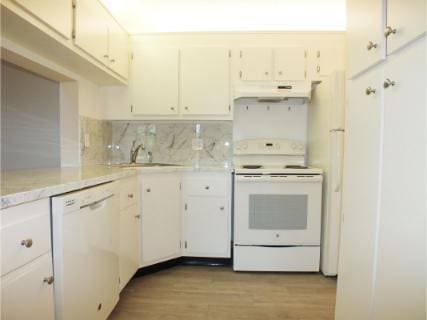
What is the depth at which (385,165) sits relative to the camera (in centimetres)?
95

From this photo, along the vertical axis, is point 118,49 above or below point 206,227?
above

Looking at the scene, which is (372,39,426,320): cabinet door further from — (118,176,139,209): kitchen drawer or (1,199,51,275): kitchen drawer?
(118,176,139,209): kitchen drawer

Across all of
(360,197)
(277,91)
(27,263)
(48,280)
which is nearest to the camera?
(27,263)

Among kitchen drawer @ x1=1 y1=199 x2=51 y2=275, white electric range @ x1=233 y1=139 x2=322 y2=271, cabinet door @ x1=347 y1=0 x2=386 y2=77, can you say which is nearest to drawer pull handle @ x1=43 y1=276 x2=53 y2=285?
kitchen drawer @ x1=1 y1=199 x2=51 y2=275

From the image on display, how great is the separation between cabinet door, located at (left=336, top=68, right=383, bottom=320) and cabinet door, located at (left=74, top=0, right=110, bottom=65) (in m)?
1.59

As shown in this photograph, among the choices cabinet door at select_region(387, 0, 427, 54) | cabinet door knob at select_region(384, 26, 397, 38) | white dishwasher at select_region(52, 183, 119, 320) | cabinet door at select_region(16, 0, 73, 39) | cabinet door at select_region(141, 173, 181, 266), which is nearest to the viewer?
cabinet door at select_region(387, 0, 427, 54)

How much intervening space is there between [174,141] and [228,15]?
1.37 metres

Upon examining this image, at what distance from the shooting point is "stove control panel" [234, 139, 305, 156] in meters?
2.87

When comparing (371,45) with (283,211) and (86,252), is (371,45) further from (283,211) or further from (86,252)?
(283,211)

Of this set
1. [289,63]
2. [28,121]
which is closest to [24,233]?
[28,121]

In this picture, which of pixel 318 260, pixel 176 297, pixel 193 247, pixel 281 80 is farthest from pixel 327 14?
pixel 176 297

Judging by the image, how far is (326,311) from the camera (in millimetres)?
1822

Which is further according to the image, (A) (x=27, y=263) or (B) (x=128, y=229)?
(B) (x=128, y=229)

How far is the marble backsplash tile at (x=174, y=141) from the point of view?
2955mm
